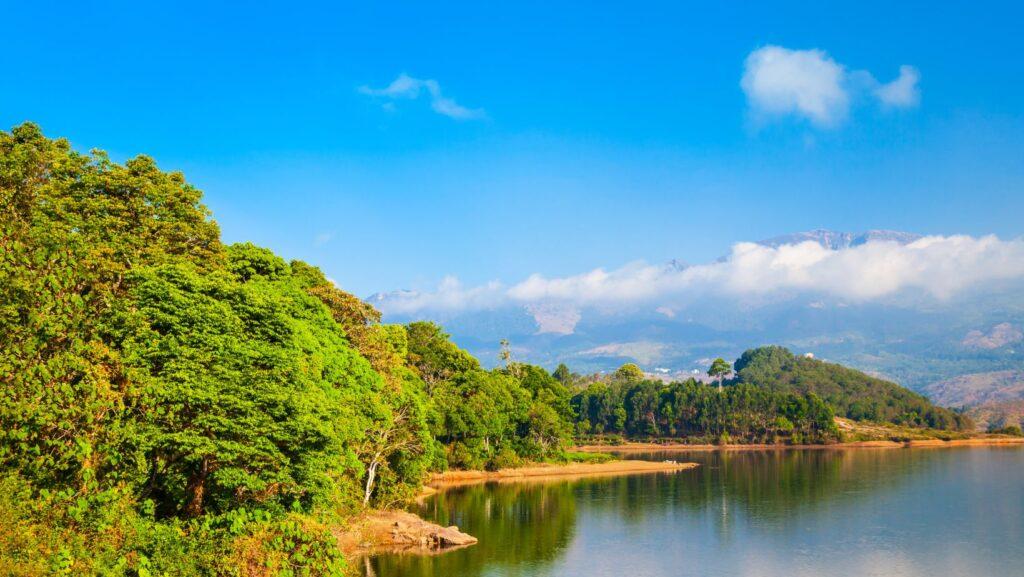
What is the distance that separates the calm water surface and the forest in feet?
41.7

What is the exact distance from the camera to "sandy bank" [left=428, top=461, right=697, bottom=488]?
8644 centimetres

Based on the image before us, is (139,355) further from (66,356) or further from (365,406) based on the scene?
(365,406)

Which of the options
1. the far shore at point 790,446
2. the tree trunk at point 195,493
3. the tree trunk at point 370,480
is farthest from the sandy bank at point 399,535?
the far shore at point 790,446

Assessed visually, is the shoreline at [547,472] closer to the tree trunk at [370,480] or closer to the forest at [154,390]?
the tree trunk at [370,480]

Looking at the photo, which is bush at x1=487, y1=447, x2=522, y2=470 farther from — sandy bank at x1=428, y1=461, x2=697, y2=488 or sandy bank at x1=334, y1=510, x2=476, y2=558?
sandy bank at x1=334, y1=510, x2=476, y2=558

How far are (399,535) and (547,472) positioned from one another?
168 ft

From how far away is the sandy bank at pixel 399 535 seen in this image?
4650 centimetres

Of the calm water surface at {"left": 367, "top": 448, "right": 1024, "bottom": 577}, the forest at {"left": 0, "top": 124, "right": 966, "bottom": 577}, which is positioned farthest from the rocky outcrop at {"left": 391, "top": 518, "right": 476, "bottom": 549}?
the forest at {"left": 0, "top": 124, "right": 966, "bottom": 577}

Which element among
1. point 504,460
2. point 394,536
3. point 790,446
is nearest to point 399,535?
point 394,536

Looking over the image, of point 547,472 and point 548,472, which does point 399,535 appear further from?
point 548,472

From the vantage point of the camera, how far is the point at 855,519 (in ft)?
206

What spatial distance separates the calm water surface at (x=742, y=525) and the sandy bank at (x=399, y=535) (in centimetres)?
158

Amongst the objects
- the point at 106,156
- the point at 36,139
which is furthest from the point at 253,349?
the point at 36,139

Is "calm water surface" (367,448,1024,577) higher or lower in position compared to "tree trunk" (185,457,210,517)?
lower
